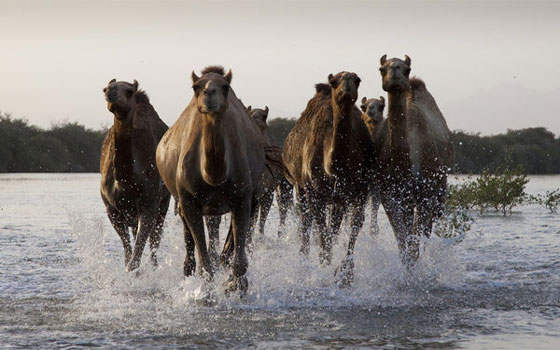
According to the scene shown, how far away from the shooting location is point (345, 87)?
880 centimetres

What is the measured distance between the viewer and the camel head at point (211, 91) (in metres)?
7.19

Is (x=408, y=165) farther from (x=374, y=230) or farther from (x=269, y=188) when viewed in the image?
(x=269, y=188)

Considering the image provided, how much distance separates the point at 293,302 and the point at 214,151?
162 cm

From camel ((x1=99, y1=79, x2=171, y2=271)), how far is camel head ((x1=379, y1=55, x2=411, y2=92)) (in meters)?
2.63

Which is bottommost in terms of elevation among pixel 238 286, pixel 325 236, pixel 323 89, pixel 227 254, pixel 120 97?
pixel 238 286

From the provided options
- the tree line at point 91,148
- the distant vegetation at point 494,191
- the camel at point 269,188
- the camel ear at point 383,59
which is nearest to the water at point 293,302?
the camel at point 269,188

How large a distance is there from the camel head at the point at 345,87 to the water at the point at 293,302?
1.81 meters

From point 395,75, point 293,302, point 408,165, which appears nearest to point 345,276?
point 293,302

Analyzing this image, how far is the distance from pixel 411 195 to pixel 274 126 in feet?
106

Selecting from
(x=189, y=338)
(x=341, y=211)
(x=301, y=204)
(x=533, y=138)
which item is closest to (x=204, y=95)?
(x=189, y=338)

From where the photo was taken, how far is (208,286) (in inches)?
316

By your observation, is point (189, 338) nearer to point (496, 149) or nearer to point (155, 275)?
point (155, 275)

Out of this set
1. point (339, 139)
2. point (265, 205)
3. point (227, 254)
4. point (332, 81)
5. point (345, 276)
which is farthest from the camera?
point (265, 205)

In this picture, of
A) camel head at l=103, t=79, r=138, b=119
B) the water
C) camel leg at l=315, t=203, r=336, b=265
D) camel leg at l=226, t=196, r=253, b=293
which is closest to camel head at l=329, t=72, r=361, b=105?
camel leg at l=315, t=203, r=336, b=265
